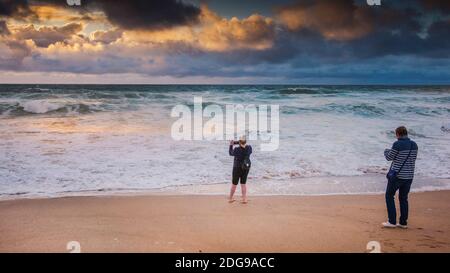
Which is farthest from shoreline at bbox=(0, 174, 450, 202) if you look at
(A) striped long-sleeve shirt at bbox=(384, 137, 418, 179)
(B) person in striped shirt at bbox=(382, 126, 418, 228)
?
(A) striped long-sleeve shirt at bbox=(384, 137, 418, 179)

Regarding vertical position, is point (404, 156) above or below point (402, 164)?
above

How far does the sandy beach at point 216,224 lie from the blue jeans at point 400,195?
0.76 feet

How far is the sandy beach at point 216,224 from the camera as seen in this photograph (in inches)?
206

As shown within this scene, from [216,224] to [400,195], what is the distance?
2932 millimetres

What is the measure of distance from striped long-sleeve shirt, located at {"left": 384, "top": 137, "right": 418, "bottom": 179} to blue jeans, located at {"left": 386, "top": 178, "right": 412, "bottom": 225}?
0.37ft

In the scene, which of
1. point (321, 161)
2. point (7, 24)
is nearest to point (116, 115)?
point (7, 24)

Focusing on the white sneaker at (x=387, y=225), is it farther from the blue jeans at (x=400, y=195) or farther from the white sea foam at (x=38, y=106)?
the white sea foam at (x=38, y=106)

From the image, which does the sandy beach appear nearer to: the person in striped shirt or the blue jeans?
the blue jeans

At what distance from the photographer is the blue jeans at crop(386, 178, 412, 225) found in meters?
5.83

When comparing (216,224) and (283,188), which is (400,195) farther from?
(283,188)

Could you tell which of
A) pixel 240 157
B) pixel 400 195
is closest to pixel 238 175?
pixel 240 157

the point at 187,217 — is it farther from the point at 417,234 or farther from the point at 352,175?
the point at 352,175

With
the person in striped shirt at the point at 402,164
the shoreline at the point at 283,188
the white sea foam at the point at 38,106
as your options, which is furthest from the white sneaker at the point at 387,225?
the white sea foam at the point at 38,106

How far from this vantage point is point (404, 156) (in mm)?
5684
